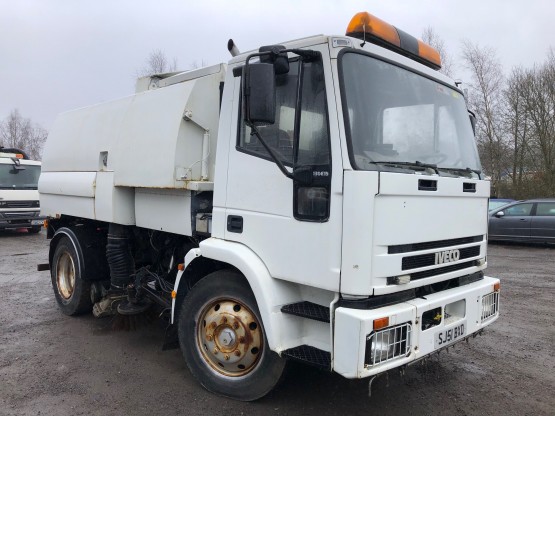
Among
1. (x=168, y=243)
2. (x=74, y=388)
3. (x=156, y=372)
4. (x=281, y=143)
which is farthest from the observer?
(x=168, y=243)

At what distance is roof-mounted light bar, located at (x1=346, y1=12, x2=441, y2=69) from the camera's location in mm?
3387

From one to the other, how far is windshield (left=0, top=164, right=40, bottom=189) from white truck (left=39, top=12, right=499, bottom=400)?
41.0 feet

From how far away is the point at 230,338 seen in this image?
12.9ft

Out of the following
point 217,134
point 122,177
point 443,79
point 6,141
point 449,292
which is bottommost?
point 449,292

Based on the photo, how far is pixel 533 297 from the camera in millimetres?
8086

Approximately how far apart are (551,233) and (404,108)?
12.4 metres

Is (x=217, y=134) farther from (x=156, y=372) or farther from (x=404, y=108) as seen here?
(x=156, y=372)

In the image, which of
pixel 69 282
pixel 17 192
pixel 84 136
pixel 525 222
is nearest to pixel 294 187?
pixel 84 136

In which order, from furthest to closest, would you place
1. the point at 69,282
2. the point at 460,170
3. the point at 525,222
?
the point at 525,222 < the point at 69,282 < the point at 460,170

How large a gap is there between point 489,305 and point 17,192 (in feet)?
50.3

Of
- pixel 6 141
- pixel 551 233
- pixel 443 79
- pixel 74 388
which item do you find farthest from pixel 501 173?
pixel 6 141

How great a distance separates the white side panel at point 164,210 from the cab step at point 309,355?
1.50 metres

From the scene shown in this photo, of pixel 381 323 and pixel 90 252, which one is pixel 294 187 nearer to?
pixel 381 323

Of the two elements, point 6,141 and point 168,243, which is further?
point 6,141
